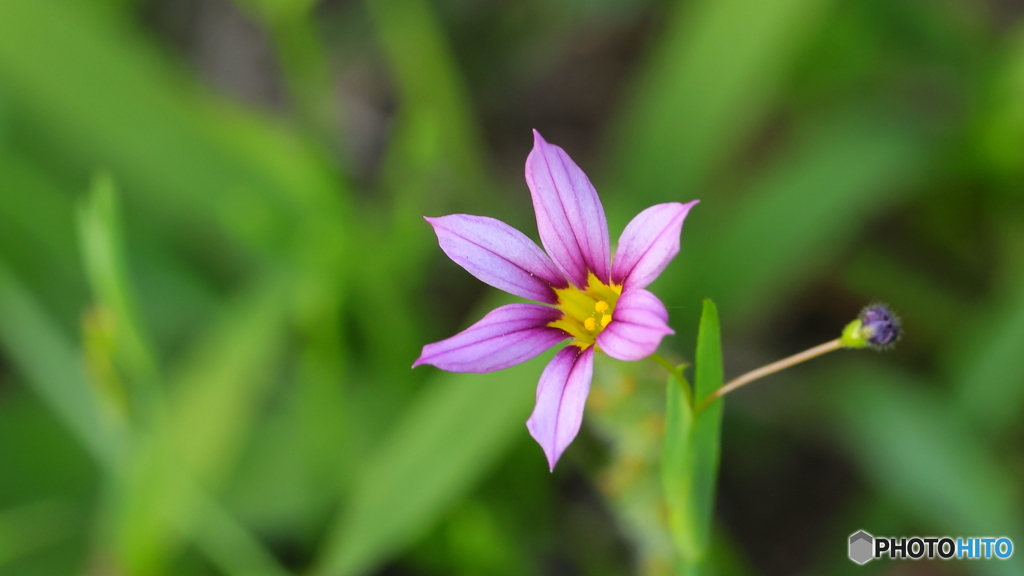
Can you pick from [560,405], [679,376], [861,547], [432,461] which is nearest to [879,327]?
[679,376]

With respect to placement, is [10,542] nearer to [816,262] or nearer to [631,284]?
[631,284]

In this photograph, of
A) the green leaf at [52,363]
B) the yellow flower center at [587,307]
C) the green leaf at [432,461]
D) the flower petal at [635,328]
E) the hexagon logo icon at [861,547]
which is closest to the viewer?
the flower petal at [635,328]

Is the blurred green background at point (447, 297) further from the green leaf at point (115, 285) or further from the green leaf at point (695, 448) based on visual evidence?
the green leaf at point (695, 448)

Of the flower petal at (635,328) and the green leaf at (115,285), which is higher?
the green leaf at (115,285)

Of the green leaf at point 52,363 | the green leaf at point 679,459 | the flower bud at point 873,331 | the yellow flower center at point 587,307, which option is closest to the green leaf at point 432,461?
the yellow flower center at point 587,307

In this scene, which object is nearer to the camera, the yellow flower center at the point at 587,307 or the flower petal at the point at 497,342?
the flower petal at the point at 497,342

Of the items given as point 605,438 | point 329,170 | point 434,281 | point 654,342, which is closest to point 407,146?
point 329,170

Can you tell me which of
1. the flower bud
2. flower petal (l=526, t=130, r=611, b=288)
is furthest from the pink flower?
the flower bud
